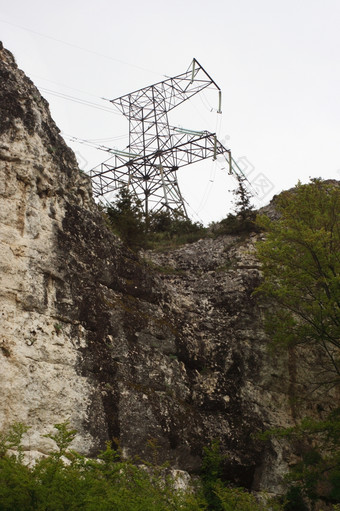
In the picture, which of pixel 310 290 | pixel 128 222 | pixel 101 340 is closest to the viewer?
pixel 101 340

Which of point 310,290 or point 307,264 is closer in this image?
point 307,264

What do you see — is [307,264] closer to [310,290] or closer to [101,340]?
[310,290]

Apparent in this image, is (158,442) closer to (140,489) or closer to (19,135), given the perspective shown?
(140,489)

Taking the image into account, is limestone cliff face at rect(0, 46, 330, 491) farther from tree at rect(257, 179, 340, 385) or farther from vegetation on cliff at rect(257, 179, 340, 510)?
tree at rect(257, 179, 340, 385)

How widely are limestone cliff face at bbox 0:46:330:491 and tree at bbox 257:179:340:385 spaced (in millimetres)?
1792

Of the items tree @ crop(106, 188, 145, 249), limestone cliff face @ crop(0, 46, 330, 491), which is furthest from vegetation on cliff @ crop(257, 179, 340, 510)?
tree @ crop(106, 188, 145, 249)

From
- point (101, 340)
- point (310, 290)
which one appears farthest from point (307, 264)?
point (101, 340)

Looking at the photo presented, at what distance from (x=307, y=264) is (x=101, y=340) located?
603 centimetres

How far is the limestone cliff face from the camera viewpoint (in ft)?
33.0

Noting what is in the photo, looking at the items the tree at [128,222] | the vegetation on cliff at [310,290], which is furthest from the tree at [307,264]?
the tree at [128,222]

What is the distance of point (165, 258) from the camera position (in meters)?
19.6

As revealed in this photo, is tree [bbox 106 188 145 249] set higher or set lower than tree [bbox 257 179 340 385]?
higher

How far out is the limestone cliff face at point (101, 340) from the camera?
10.1 m

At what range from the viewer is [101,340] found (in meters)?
11.6
